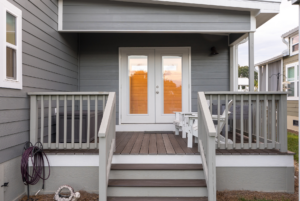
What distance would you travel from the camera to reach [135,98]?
17.8ft

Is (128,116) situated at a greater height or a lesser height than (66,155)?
greater

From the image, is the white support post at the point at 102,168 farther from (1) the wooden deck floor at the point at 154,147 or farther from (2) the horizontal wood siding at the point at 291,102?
(2) the horizontal wood siding at the point at 291,102

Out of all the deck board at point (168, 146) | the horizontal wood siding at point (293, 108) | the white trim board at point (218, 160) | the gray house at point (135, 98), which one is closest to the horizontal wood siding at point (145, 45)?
the gray house at point (135, 98)

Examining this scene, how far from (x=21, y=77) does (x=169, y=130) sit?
3.22 m

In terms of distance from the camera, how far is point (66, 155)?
309cm

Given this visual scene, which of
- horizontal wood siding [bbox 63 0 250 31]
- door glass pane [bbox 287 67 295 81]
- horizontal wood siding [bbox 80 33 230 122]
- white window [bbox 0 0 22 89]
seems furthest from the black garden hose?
door glass pane [bbox 287 67 295 81]

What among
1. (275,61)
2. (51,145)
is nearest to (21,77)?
(51,145)

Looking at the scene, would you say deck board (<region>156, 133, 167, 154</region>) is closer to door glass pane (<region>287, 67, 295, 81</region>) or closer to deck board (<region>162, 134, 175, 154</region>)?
deck board (<region>162, 134, 175, 154</region>)

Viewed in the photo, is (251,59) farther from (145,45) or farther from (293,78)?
(293,78)

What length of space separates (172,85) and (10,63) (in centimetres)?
341

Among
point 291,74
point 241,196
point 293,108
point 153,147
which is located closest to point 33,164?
point 153,147

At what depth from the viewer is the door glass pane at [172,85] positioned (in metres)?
5.42

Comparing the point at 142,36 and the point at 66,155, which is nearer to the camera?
the point at 66,155

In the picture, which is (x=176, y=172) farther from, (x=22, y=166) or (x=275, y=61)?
(x=275, y=61)
